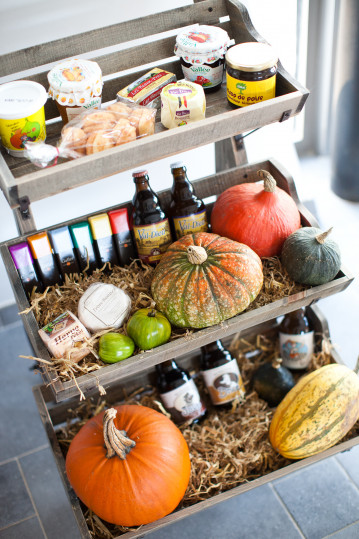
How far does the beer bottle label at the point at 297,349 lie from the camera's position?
187cm

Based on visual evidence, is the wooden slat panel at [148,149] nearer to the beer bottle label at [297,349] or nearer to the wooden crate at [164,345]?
the wooden crate at [164,345]

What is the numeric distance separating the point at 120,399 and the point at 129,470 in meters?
→ 0.48

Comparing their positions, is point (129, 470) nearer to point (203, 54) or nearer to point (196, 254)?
point (196, 254)

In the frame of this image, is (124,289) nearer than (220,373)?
Yes

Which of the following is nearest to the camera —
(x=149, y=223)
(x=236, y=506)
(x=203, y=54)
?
(x=203, y=54)

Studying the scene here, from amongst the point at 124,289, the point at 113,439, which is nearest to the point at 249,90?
the point at 124,289

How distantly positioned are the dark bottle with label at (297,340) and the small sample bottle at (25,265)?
2.71ft

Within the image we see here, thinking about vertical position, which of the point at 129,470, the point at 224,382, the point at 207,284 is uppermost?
the point at 207,284

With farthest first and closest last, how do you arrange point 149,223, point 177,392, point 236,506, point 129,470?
point 236,506
point 177,392
point 149,223
point 129,470

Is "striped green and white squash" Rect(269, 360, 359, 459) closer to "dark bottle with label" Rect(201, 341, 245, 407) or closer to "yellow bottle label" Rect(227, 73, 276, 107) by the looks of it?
"dark bottle with label" Rect(201, 341, 245, 407)

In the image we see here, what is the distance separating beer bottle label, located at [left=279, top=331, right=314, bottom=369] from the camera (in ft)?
6.14

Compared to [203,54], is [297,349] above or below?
below

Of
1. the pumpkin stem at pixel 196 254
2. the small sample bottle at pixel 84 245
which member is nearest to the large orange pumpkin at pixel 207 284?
the pumpkin stem at pixel 196 254

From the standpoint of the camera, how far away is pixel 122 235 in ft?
5.14
